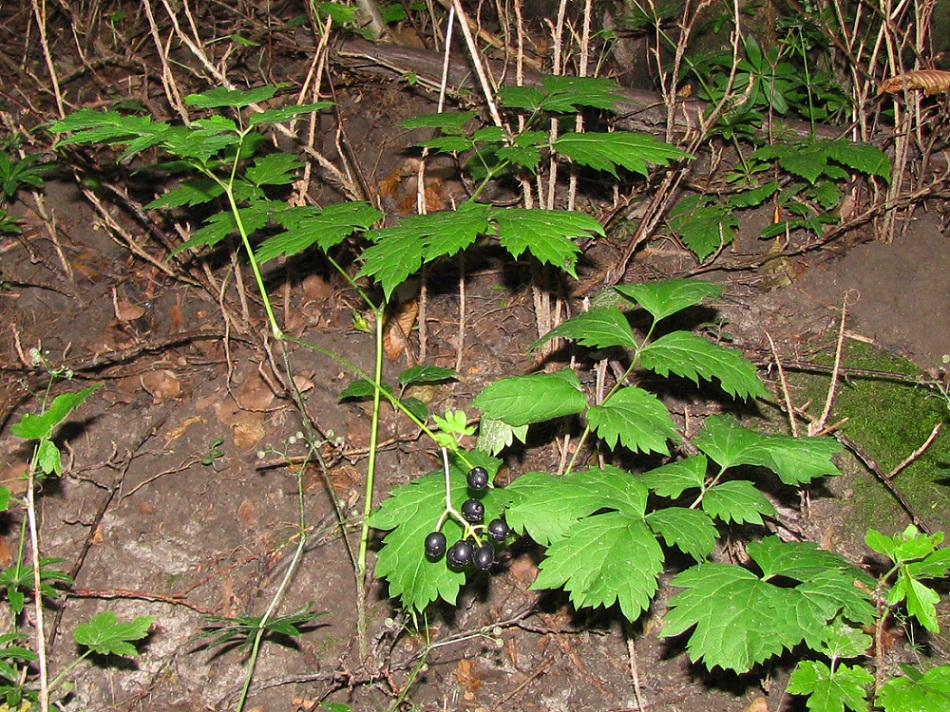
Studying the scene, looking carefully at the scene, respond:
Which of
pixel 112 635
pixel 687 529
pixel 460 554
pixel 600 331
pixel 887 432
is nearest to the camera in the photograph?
pixel 460 554

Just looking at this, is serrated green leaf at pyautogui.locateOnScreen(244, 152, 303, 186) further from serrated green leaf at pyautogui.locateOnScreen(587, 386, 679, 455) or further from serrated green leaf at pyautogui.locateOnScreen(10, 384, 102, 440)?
serrated green leaf at pyautogui.locateOnScreen(587, 386, 679, 455)

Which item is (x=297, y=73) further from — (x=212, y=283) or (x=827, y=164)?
(x=827, y=164)

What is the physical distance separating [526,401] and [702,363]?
562mm

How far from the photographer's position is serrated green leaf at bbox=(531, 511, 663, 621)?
6.08 feet

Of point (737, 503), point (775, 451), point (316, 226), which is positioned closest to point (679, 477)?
point (737, 503)

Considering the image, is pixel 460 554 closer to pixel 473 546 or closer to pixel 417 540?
pixel 473 546

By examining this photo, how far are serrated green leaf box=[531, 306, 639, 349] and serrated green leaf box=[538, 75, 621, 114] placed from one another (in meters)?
0.79

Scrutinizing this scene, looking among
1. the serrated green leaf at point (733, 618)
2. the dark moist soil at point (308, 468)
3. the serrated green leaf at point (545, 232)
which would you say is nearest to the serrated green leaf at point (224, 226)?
the dark moist soil at point (308, 468)

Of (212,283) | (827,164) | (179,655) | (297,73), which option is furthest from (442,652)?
(297,73)

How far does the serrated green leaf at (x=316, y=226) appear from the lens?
2.37m

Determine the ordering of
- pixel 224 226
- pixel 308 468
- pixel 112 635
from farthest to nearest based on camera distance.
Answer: pixel 308 468, pixel 224 226, pixel 112 635

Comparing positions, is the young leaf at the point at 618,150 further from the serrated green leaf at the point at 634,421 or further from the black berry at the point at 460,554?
the black berry at the point at 460,554

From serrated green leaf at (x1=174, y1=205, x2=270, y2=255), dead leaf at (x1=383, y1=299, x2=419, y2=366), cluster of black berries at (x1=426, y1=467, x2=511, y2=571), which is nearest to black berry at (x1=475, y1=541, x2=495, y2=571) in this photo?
cluster of black berries at (x1=426, y1=467, x2=511, y2=571)

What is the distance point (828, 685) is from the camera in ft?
6.46
